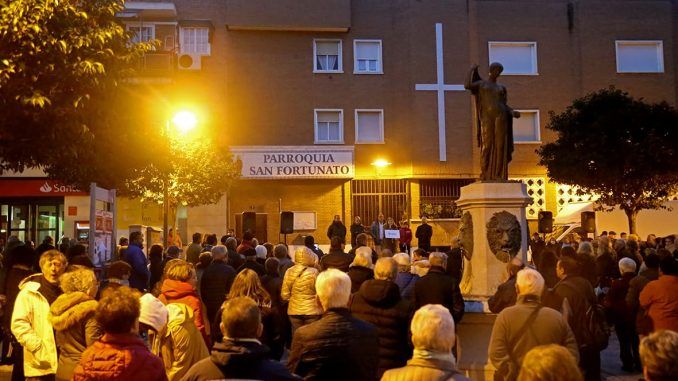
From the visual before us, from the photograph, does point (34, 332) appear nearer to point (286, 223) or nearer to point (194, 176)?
point (286, 223)

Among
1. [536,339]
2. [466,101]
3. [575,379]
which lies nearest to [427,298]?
[536,339]

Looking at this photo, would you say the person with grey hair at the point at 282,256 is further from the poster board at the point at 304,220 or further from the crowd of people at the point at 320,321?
the poster board at the point at 304,220

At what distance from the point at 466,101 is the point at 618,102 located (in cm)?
651

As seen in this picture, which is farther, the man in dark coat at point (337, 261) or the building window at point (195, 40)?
the building window at point (195, 40)

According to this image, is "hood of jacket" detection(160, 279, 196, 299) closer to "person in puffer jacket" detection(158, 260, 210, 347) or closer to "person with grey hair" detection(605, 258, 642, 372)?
"person in puffer jacket" detection(158, 260, 210, 347)

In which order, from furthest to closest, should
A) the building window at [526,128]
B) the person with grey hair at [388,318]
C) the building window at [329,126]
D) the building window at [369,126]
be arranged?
1. the building window at [526,128]
2. the building window at [369,126]
3. the building window at [329,126]
4. the person with grey hair at [388,318]

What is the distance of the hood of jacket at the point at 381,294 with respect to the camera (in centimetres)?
604

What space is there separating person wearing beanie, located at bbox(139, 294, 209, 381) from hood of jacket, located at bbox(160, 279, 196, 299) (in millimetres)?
289

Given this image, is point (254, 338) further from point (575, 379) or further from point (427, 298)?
point (427, 298)

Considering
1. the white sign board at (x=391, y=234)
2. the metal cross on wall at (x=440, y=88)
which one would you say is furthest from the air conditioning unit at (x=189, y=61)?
Result: the white sign board at (x=391, y=234)

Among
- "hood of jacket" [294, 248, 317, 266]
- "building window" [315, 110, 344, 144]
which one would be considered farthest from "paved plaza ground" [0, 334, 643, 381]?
"building window" [315, 110, 344, 144]

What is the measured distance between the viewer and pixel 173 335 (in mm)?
6184

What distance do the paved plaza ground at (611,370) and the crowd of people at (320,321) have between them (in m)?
0.25

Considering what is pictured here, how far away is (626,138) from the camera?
23.6m
